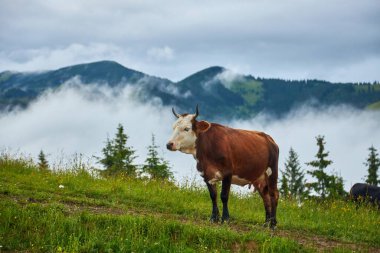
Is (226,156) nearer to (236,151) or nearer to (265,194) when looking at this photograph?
(236,151)

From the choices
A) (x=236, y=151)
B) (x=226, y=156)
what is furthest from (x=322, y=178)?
(x=226, y=156)

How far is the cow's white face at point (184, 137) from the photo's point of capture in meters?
13.5

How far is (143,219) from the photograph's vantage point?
11.2 meters

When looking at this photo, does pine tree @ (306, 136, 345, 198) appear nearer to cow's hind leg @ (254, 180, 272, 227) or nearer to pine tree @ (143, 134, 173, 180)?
pine tree @ (143, 134, 173, 180)

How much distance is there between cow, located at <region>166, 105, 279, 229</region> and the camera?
13141mm

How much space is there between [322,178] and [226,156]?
37666mm

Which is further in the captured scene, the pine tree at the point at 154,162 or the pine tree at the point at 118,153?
the pine tree at the point at 118,153

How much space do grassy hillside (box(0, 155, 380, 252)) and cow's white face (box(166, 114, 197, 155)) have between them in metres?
1.94

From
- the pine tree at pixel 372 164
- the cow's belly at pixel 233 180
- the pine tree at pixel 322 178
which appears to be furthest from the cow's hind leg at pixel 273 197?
the pine tree at pixel 372 164

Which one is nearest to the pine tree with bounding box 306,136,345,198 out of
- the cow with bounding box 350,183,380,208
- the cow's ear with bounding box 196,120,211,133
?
the cow with bounding box 350,183,380,208

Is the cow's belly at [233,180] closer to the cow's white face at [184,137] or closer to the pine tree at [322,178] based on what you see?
the cow's white face at [184,137]

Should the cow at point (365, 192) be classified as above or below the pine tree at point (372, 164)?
below

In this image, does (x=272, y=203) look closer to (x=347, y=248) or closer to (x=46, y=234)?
(x=347, y=248)

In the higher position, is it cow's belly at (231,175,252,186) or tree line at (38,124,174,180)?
tree line at (38,124,174,180)
